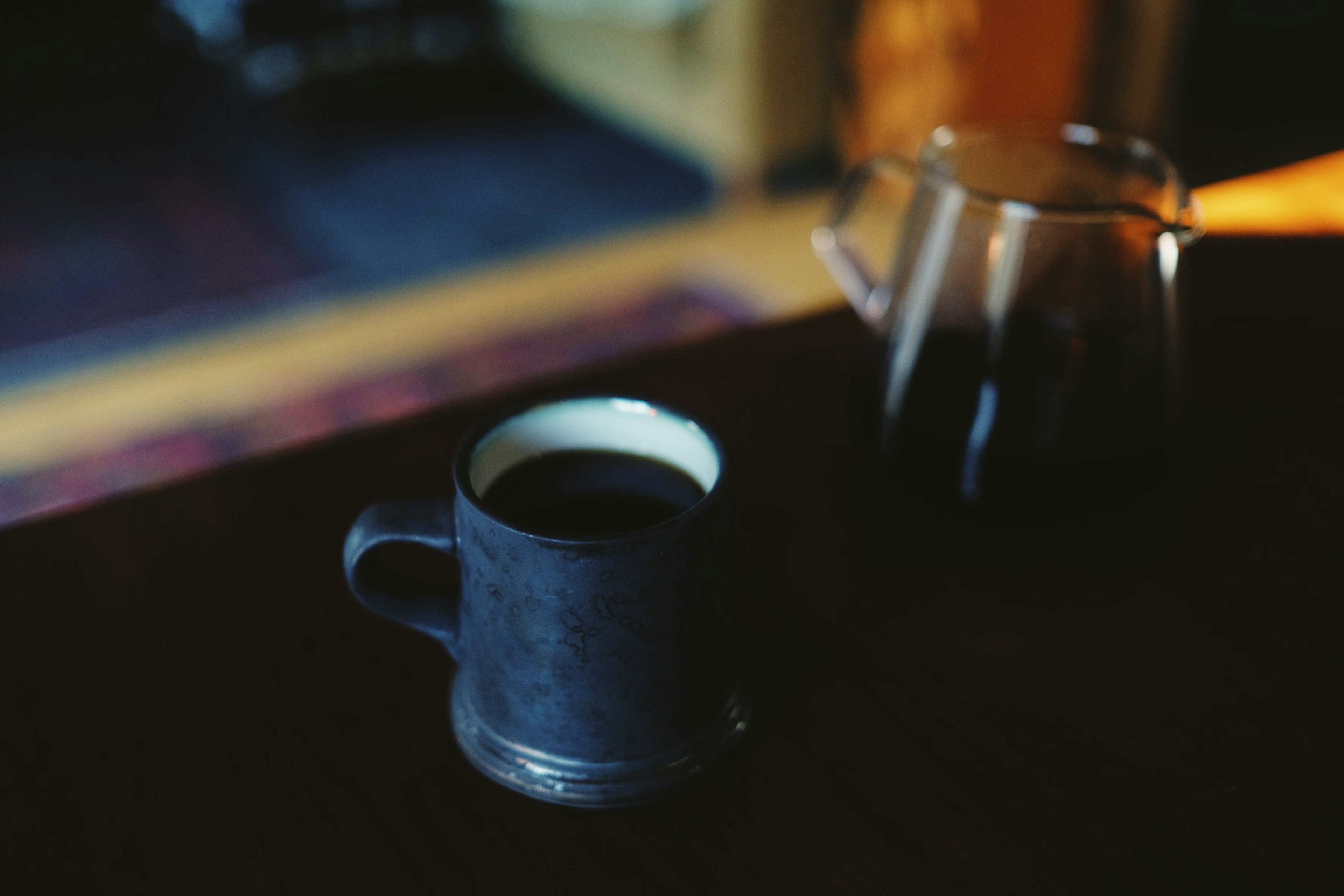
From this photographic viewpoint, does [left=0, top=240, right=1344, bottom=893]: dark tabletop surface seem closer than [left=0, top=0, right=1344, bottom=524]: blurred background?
Yes

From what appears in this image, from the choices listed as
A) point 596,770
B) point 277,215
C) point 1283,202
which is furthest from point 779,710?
point 277,215

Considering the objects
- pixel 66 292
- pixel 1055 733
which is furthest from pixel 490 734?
pixel 66 292

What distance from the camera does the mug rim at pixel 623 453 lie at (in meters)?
0.25

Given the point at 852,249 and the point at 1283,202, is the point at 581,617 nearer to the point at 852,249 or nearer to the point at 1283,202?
the point at 852,249

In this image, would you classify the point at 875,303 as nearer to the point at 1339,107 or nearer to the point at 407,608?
the point at 407,608

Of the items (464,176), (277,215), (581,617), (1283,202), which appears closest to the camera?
(581,617)

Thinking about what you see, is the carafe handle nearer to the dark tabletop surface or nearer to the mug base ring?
the dark tabletop surface

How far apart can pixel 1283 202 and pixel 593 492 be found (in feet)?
1.87

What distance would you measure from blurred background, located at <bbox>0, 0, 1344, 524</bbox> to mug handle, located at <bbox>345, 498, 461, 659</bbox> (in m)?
0.85

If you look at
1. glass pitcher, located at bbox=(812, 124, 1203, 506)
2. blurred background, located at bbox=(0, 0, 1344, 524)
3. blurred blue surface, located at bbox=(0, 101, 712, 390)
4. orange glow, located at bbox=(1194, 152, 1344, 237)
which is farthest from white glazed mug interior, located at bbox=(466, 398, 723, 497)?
blurred blue surface, located at bbox=(0, 101, 712, 390)

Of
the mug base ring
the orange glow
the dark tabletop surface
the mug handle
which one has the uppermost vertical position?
the mug handle

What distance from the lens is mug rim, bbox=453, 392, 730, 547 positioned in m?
0.25

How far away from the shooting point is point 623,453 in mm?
311

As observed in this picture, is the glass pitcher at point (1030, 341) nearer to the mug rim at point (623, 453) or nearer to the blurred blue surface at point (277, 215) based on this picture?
the mug rim at point (623, 453)
